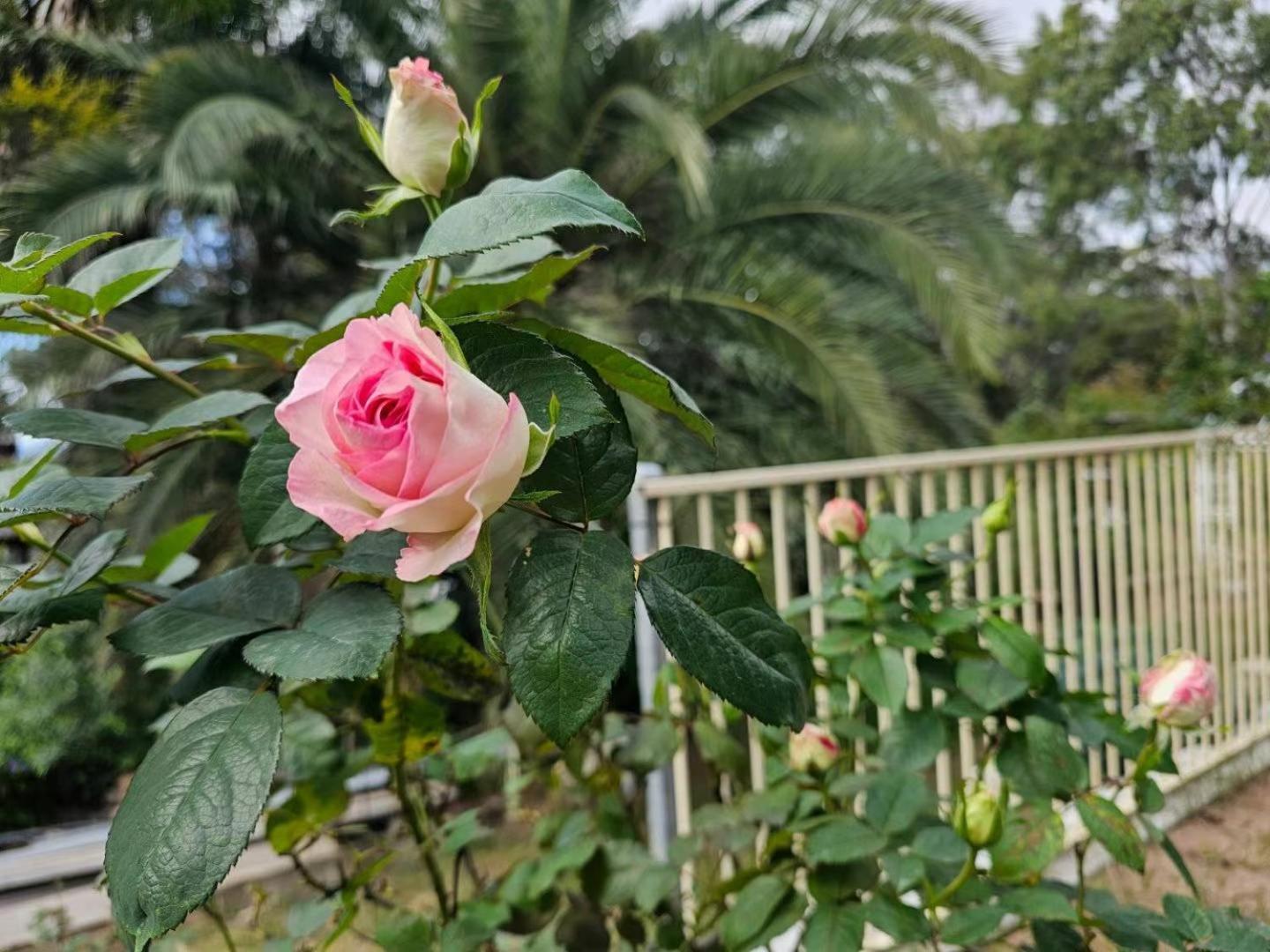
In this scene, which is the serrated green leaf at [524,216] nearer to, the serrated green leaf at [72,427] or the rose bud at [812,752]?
the serrated green leaf at [72,427]

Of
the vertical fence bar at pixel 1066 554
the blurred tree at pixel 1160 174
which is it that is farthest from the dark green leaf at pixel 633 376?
the blurred tree at pixel 1160 174

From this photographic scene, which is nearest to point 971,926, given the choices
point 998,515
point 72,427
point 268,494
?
point 998,515

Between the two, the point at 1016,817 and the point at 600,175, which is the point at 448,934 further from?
the point at 600,175

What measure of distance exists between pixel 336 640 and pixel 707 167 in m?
3.79

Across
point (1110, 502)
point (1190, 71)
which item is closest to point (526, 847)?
point (1110, 502)

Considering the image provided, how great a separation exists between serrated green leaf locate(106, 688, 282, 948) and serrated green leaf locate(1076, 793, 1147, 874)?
1.90ft

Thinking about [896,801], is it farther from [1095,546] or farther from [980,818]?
[1095,546]

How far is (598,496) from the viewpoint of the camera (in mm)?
386

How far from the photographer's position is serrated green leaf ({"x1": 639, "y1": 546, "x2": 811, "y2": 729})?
1.25 feet

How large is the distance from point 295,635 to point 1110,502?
2.45 m

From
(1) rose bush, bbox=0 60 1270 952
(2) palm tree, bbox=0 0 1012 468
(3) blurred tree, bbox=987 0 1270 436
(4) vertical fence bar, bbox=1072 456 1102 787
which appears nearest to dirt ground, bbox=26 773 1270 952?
(1) rose bush, bbox=0 60 1270 952

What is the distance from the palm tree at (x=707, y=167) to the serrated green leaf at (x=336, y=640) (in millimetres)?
3277

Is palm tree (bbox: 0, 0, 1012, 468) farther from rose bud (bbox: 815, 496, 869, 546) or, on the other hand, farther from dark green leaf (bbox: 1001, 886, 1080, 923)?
dark green leaf (bbox: 1001, 886, 1080, 923)

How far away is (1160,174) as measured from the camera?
2.28m
